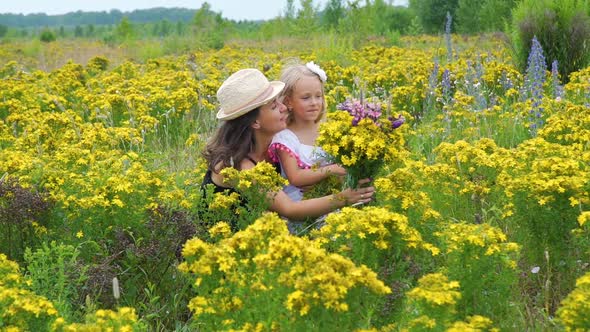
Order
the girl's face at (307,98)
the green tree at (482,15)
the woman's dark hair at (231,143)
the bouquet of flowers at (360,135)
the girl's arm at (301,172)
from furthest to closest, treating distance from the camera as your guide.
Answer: the green tree at (482,15), the girl's face at (307,98), the woman's dark hair at (231,143), the girl's arm at (301,172), the bouquet of flowers at (360,135)

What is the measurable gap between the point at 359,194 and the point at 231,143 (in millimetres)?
1209

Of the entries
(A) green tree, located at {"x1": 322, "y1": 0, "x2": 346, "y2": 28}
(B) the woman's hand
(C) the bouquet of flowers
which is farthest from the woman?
(A) green tree, located at {"x1": 322, "y1": 0, "x2": 346, "y2": 28}

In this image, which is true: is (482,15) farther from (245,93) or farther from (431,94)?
(245,93)

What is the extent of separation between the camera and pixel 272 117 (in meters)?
5.09

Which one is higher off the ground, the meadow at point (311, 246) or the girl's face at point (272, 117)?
the girl's face at point (272, 117)

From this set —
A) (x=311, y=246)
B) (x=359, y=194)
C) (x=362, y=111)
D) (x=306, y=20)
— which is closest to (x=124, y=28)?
(x=306, y=20)

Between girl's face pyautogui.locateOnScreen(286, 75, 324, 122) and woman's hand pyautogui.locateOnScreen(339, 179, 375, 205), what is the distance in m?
1.13

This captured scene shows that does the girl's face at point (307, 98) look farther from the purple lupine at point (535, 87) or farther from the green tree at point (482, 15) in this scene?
the green tree at point (482, 15)

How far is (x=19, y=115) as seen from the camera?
22.9 ft

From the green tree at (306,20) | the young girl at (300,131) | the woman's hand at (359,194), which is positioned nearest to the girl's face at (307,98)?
the young girl at (300,131)

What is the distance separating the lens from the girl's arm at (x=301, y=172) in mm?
4594

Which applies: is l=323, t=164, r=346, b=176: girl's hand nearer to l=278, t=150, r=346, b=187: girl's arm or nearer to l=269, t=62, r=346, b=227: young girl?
l=278, t=150, r=346, b=187: girl's arm

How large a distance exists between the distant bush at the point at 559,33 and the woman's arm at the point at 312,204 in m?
5.88

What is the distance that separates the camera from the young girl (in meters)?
4.96
